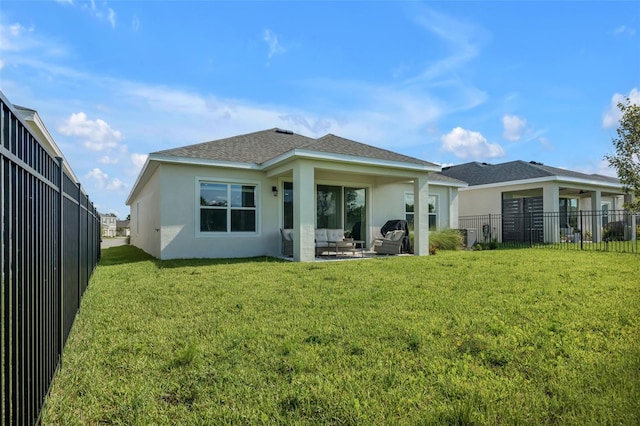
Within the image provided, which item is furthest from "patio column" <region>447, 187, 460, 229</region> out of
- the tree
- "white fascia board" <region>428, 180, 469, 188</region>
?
the tree

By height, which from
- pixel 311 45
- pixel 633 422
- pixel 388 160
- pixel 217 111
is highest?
pixel 311 45

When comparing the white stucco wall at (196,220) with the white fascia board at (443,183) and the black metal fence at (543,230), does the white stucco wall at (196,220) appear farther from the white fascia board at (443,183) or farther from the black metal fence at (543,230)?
the black metal fence at (543,230)

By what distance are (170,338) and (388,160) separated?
9765mm

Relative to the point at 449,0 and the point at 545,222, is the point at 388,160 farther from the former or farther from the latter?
the point at 545,222

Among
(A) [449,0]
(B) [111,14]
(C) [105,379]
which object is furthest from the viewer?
→ (A) [449,0]

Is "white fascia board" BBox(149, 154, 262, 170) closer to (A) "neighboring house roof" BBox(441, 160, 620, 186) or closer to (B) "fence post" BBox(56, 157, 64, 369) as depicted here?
(B) "fence post" BBox(56, 157, 64, 369)

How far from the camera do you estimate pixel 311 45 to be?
36.4ft


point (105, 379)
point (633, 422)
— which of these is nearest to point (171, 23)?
point (105, 379)

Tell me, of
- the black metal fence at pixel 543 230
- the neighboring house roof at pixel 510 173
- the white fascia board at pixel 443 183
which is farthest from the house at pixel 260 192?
the neighboring house roof at pixel 510 173

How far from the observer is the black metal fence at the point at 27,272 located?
1.66m

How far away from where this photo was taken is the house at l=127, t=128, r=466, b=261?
36.1 ft

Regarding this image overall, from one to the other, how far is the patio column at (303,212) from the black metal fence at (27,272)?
7.71 m

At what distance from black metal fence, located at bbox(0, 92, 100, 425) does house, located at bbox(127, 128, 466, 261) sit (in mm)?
7921

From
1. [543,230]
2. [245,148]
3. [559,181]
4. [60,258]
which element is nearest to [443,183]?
[559,181]
